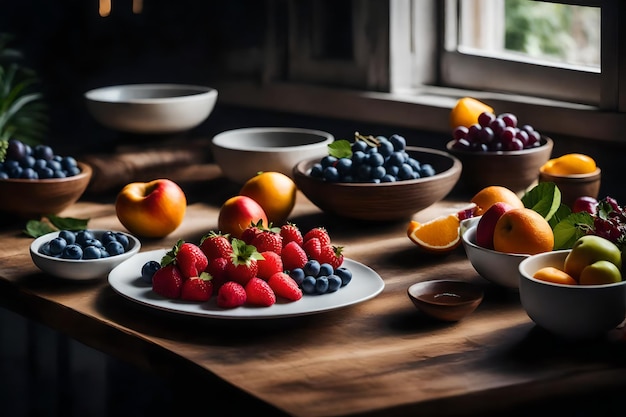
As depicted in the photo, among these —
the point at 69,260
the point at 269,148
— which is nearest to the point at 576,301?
the point at 69,260

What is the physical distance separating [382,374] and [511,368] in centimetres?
17

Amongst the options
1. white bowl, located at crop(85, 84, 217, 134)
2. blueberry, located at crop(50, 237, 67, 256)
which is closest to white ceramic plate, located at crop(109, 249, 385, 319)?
blueberry, located at crop(50, 237, 67, 256)

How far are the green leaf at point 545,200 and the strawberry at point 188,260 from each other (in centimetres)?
57

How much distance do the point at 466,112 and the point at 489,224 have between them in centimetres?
64

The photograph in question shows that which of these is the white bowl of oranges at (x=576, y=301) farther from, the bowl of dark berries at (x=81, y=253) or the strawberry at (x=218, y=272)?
the bowl of dark berries at (x=81, y=253)

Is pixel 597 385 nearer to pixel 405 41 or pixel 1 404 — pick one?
pixel 405 41

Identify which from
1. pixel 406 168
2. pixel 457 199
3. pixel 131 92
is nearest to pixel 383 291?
pixel 406 168

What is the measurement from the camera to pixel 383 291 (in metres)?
1.60

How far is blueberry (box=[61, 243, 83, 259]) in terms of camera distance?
163 cm

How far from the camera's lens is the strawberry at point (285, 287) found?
1.47 metres

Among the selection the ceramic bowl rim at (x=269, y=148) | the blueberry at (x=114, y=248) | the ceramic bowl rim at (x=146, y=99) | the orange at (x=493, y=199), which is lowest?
the blueberry at (x=114, y=248)

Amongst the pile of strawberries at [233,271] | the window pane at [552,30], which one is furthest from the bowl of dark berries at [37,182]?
the window pane at [552,30]

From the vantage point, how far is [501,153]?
2033 mm

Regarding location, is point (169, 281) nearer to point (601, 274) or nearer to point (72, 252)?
point (72, 252)
